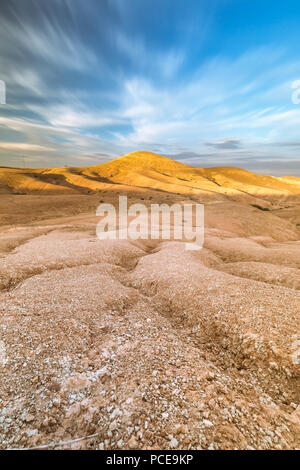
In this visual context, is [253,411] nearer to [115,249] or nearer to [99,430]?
[99,430]

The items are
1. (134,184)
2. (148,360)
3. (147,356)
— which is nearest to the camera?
(148,360)

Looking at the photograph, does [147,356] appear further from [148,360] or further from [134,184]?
[134,184]

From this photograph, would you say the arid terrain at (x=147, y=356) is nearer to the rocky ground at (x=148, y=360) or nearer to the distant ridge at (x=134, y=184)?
the rocky ground at (x=148, y=360)

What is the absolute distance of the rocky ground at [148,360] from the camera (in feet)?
10.7

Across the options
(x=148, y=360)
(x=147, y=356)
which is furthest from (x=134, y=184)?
(x=148, y=360)

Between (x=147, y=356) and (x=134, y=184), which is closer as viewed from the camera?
(x=147, y=356)

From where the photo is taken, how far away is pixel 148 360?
4656 mm

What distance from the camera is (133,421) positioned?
3309mm

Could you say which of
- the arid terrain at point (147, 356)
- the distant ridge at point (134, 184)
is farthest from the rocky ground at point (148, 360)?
the distant ridge at point (134, 184)

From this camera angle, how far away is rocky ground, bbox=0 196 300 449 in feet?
10.7

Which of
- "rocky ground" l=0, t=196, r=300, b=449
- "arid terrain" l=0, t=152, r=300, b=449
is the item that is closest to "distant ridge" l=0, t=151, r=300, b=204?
"arid terrain" l=0, t=152, r=300, b=449

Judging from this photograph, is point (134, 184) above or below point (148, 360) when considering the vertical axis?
above

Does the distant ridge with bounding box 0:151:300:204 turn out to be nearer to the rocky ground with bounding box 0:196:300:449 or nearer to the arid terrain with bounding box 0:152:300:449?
the arid terrain with bounding box 0:152:300:449
